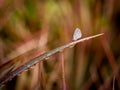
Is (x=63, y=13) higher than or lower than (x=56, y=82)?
higher

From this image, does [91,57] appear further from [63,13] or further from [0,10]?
[0,10]

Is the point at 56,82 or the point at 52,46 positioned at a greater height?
the point at 52,46

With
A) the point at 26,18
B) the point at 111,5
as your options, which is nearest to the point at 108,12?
the point at 111,5

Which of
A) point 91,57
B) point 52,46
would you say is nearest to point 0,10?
point 52,46

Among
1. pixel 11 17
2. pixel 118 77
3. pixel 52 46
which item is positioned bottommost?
pixel 118 77

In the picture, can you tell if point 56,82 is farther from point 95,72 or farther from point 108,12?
point 108,12
